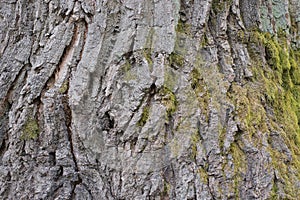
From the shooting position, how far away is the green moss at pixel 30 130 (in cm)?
218

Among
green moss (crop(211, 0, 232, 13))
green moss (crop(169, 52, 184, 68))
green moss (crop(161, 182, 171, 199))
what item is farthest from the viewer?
green moss (crop(211, 0, 232, 13))

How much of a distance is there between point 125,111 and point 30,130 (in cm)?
54

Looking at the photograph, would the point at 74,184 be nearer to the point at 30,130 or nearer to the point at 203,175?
the point at 30,130

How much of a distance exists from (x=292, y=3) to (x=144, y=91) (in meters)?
1.59

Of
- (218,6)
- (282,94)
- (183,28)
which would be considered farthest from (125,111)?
(282,94)

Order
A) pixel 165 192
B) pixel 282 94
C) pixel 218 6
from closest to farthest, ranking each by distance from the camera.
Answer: pixel 165 192
pixel 218 6
pixel 282 94

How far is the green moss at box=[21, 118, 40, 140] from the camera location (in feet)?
7.16

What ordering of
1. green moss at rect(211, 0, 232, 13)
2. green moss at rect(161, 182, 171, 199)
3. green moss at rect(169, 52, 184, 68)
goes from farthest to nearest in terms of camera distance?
green moss at rect(211, 0, 232, 13) → green moss at rect(169, 52, 184, 68) → green moss at rect(161, 182, 171, 199)

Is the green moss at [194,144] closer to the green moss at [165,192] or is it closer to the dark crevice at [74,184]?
the green moss at [165,192]

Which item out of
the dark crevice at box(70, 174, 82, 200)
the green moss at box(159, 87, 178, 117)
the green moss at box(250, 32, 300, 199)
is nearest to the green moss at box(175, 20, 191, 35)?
the green moss at box(159, 87, 178, 117)

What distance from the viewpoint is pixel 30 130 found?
2.19 m

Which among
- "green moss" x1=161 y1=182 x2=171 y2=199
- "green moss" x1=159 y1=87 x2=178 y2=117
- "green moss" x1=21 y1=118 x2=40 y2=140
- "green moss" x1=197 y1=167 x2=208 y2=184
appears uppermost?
"green moss" x1=159 y1=87 x2=178 y2=117

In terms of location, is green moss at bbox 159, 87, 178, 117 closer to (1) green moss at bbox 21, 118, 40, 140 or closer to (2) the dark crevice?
(2) the dark crevice

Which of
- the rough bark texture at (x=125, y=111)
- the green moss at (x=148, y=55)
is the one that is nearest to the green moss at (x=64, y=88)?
the rough bark texture at (x=125, y=111)
